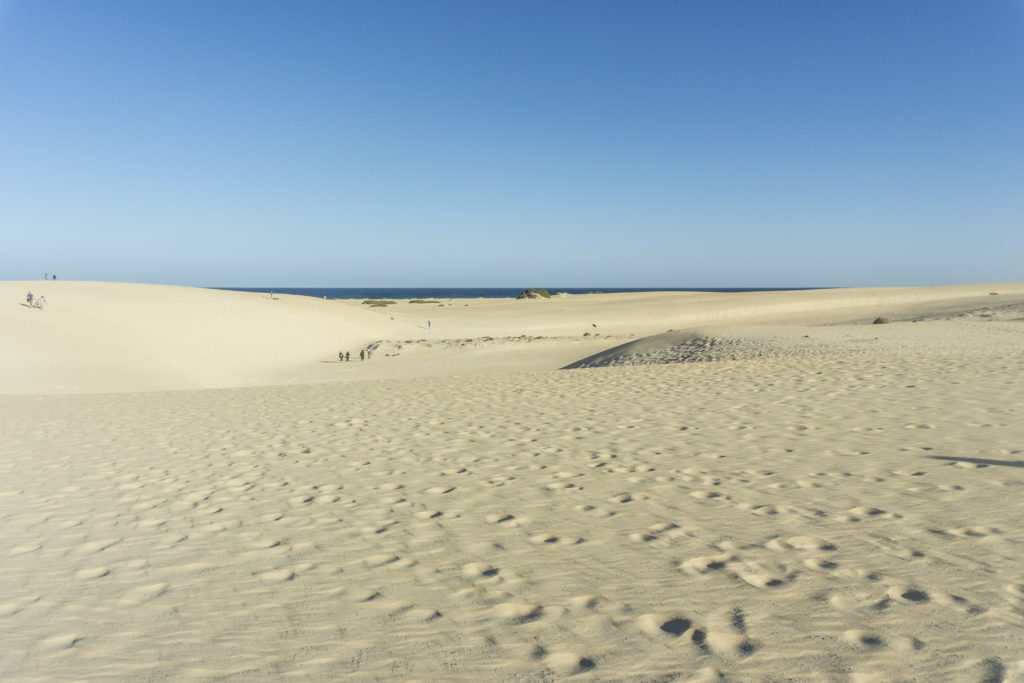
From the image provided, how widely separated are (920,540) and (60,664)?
532 centimetres

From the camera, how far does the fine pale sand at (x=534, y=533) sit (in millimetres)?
3072

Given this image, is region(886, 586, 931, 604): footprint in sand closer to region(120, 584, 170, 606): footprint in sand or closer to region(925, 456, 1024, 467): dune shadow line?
region(925, 456, 1024, 467): dune shadow line

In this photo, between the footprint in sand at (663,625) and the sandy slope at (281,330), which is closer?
the footprint in sand at (663,625)

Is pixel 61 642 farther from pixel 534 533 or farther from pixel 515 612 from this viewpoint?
pixel 534 533

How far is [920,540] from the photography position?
13.5ft

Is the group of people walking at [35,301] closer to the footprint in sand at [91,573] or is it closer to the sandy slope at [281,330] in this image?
the sandy slope at [281,330]

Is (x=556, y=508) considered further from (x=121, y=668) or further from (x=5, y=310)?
(x=5, y=310)

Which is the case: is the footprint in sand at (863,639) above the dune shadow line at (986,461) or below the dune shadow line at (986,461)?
below

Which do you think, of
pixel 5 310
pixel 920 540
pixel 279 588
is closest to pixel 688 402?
pixel 920 540

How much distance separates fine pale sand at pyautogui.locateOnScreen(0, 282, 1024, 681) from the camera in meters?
3.07

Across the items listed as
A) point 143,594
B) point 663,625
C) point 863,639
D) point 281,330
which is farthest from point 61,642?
point 281,330

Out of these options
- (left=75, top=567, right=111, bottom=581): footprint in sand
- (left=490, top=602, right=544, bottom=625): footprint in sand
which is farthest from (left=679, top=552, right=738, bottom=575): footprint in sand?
(left=75, top=567, right=111, bottom=581): footprint in sand

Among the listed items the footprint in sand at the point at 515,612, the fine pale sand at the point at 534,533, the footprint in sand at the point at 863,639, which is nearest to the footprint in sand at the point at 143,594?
the fine pale sand at the point at 534,533

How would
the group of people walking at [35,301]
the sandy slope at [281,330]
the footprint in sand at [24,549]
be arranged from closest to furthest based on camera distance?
1. the footprint in sand at [24,549]
2. the sandy slope at [281,330]
3. the group of people walking at [35,301]
